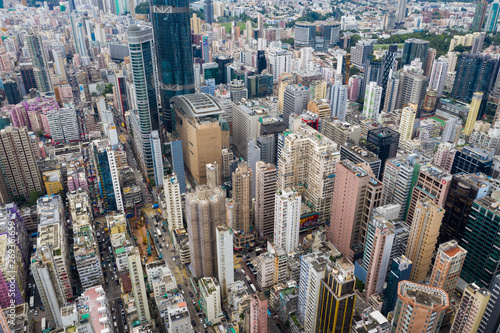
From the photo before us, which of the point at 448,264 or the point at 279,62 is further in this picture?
the point at 279,62

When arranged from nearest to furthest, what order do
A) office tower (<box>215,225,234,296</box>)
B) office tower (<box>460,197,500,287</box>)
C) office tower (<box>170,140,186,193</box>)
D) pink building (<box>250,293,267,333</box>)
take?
pink building (<box>250,293,267,333</box>), office tower (<box>215,225,234,296</box>), office tower (<box>460,197,500,287</box>), office tower (<box>170,140,186,193</box>)

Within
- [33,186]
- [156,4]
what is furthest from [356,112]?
[33,186]

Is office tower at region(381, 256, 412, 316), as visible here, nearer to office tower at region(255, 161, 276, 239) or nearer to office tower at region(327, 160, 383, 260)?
office tower at region(327, 160, 383, 260)

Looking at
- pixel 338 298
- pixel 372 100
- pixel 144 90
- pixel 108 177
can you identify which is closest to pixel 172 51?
pixel 144 90

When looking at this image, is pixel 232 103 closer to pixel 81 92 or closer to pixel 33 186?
pixel 33 186

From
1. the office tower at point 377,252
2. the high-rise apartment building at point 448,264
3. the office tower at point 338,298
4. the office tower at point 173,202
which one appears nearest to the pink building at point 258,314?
the office tower at point 338,298

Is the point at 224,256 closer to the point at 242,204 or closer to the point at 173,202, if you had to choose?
the point at 242,204

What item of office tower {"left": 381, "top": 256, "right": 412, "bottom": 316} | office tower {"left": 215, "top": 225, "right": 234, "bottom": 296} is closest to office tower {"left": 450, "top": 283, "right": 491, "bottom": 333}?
office tower {"left": 381, "top": 256, "right": 412, "bottom": 316}
